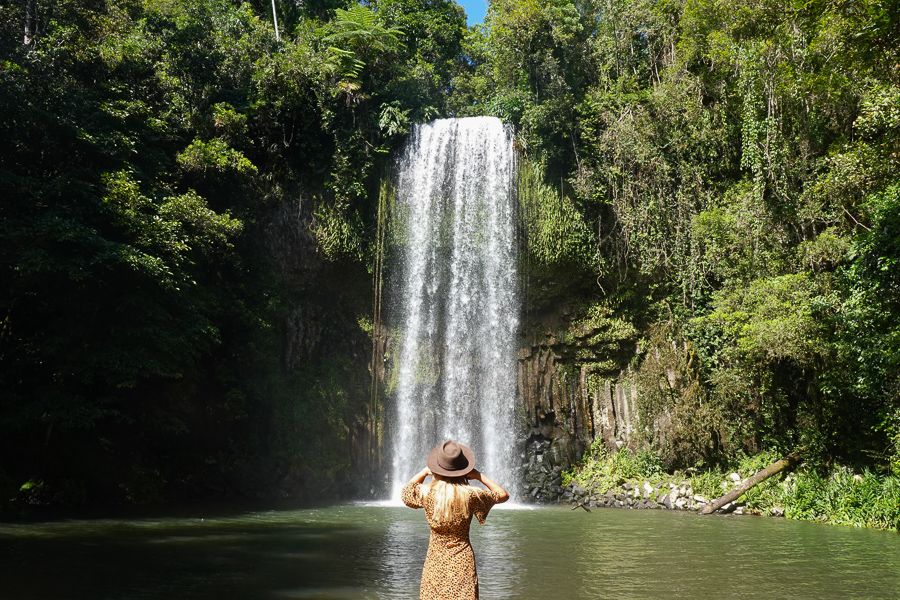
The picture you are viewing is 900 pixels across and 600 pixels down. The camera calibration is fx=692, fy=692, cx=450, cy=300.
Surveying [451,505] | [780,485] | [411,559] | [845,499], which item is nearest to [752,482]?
[780,485]

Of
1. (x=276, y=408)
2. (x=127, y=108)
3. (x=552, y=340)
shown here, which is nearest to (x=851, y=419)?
(x=552, y=340)

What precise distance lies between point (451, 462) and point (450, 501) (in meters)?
0.24

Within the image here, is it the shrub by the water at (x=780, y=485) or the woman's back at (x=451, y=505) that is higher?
the woman's back at (x=451, y=505)

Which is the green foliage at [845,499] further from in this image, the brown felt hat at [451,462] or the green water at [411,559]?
the brown felt hat at [451,462]

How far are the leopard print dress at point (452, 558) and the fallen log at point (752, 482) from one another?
12376 millimetres

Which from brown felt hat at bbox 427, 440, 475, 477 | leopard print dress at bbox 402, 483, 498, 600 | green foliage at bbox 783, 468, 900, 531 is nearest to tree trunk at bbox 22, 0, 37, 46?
brown felt hat at bbox 427, 440, 475, 477

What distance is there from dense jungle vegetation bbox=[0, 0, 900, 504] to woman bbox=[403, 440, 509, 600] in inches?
353

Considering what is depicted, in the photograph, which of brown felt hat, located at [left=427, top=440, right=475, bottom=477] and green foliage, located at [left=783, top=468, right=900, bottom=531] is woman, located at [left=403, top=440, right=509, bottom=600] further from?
green foliage, located at [left=783, top=468, right=900, bottom=531]

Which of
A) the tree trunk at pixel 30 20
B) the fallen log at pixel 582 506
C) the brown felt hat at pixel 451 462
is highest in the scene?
the tree trunk at pixel 30 20

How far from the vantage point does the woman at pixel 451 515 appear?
4176mm

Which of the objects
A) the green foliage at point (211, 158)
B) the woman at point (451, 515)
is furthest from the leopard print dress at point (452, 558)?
the green foliage at point (211, 158)

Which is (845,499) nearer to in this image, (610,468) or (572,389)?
(610,468)

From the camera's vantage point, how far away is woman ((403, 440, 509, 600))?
4.18 metres

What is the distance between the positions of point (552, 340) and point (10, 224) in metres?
13.0
